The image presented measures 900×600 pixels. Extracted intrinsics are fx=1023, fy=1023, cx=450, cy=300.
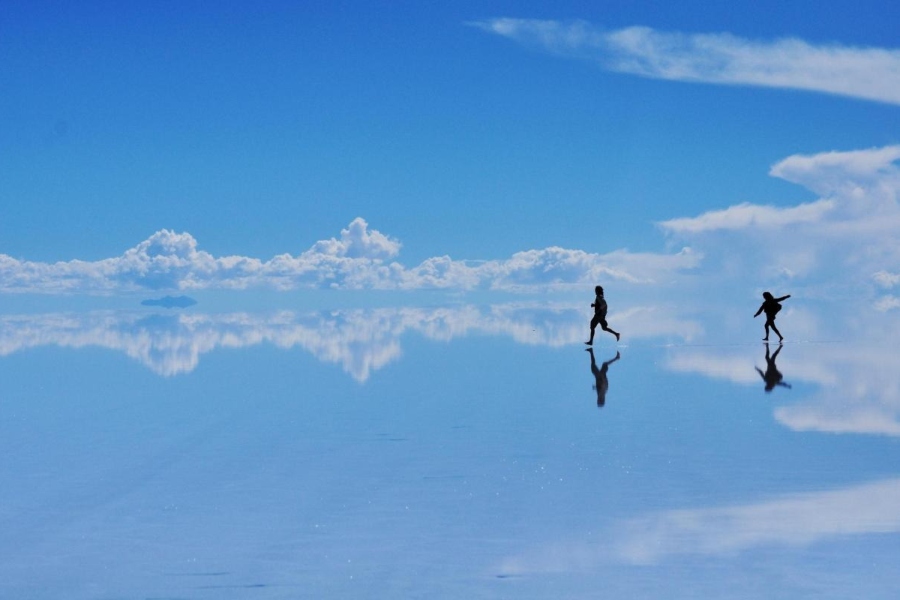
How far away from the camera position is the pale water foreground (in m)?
8.06

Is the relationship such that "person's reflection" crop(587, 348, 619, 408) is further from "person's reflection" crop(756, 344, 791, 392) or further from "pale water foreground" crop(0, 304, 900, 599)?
"person's reflection" crop(756, 344, 791, 392)

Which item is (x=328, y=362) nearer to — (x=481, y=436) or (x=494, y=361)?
(x=494, y=361)

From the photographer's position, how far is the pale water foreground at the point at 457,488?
8062mm

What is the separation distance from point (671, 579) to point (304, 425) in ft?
30.7

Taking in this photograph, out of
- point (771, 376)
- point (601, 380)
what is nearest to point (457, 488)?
point (601, 380)

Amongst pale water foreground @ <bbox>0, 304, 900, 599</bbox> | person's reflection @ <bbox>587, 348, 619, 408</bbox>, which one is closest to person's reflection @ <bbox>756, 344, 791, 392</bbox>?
pale water foreground @ <bbox>0, 304, 900, 599</bbox>

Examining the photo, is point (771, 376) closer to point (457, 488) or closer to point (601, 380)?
point (601, 380)

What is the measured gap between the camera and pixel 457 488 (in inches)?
437

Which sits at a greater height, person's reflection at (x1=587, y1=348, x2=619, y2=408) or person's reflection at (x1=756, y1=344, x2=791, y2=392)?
person's reflection at (x1=756, y1=344, x2=791, y2=392)

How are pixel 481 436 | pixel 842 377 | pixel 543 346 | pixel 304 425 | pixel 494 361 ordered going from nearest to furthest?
pixel 481 436
pixel 304 425
pixel 842 377
pixel 494 361
pixel 543 346

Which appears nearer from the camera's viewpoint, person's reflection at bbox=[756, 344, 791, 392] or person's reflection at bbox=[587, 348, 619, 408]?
person's reflection at bbox=[587, 348, 619, 408]

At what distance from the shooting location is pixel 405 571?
8125 millimetres

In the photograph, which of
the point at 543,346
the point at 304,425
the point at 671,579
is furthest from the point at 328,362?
the point at 671,579

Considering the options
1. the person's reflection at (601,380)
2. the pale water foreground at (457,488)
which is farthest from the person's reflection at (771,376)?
the person's reflection at (601,380)
